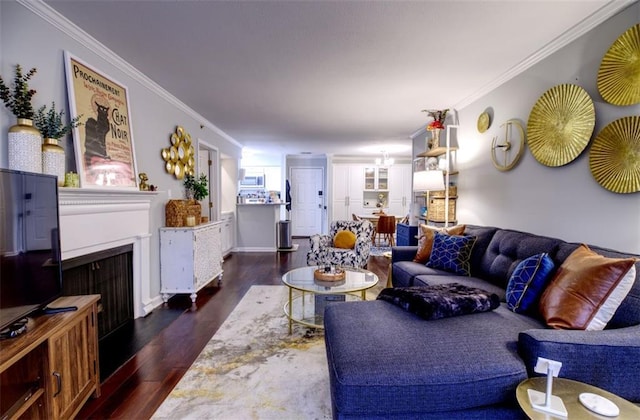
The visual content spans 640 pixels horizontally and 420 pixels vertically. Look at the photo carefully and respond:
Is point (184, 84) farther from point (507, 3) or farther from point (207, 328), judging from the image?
point (507, 3)

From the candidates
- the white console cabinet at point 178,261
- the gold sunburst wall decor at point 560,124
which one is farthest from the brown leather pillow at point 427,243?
the white console cabinet at point 178,261

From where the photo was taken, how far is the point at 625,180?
68.1 inches

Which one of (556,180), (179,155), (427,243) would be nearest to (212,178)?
(179,155)

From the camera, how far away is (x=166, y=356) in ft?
7.13

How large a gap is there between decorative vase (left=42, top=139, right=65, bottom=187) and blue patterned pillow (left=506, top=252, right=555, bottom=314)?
290cm

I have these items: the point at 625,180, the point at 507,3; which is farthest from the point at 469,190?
the point at 507,3

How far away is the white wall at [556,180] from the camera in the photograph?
1.80 meters

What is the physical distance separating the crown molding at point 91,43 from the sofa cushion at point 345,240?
2.67 meters

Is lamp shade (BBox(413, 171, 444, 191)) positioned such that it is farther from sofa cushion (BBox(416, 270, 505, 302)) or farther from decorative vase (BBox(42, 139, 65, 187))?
decorative vase (BBox(42, 139, 65, 187))

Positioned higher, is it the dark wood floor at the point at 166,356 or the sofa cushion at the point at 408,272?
the sofa cushion at the point at 408,272

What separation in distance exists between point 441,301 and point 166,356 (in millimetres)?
1970

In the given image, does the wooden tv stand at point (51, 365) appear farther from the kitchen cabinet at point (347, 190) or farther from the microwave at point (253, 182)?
the microwave at point (253, 182)

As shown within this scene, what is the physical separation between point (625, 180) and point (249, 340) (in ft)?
9.01

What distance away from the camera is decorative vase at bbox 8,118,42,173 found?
62.1 inches
